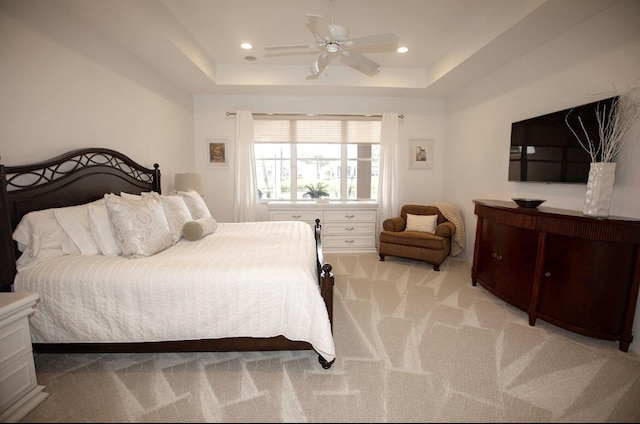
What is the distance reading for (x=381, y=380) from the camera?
1.82 m

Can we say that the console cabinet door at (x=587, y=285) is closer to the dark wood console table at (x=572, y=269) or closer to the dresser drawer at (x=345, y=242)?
the dark wood console table at (x=572, y=269)

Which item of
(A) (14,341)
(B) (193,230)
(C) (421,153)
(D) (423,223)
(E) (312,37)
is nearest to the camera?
(A) (14,341)

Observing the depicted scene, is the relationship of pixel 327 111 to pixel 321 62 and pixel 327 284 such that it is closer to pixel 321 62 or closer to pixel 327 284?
pixel 321 62

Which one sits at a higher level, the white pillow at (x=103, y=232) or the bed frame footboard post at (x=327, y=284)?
the white pillow at (x=103, y=232)

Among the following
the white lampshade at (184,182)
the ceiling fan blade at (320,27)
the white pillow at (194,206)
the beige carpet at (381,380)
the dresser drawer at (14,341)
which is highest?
the ceiling fan blade at (320,27)

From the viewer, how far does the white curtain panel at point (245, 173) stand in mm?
4711

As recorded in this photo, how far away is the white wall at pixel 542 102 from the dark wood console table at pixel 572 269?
10.5 inches

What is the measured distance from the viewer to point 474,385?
1.78m

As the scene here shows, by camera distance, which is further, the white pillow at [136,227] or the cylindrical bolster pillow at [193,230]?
the cylindrical bolster pillow at [193,230]

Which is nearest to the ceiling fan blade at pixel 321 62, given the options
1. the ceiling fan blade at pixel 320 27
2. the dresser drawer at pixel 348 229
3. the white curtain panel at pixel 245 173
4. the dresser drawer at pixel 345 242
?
the ceiling fan blade at pixel 320 27

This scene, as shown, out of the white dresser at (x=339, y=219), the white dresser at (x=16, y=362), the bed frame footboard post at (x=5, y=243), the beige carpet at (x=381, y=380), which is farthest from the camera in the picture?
the white dresser at (x=339, y=219)

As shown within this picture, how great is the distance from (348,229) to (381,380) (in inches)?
118

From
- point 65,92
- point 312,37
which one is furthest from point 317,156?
point 65,92

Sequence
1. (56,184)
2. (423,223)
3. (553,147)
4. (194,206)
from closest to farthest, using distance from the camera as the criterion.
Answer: (56,184) → (553,147) → (194,206) → (423,223)
